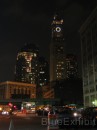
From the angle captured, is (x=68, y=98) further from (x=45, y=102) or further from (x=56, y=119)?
(x=56, y=119)

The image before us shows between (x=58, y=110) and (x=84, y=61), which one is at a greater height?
(x=84, y=61)

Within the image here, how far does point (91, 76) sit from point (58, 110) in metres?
82.9

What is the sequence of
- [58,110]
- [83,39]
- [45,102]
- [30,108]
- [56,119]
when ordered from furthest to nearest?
[45,102] < [83,39] < [30,108] < [58,110] < [56,119]

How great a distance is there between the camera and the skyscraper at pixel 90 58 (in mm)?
124875

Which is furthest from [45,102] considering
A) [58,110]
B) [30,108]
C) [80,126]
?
[80,126]

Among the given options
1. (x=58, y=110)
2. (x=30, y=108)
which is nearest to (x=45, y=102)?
(x=30, y=108)

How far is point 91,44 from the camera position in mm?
133125

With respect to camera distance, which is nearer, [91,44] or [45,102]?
[91,44]

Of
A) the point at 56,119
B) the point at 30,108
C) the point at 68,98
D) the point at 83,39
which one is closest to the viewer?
the point at 56,119

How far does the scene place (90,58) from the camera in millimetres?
133500

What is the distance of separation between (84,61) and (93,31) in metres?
19.6

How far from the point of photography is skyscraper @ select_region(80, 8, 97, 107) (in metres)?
125

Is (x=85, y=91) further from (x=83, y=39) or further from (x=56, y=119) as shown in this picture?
(x=56, y=119)

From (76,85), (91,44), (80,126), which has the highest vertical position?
(91,44)
